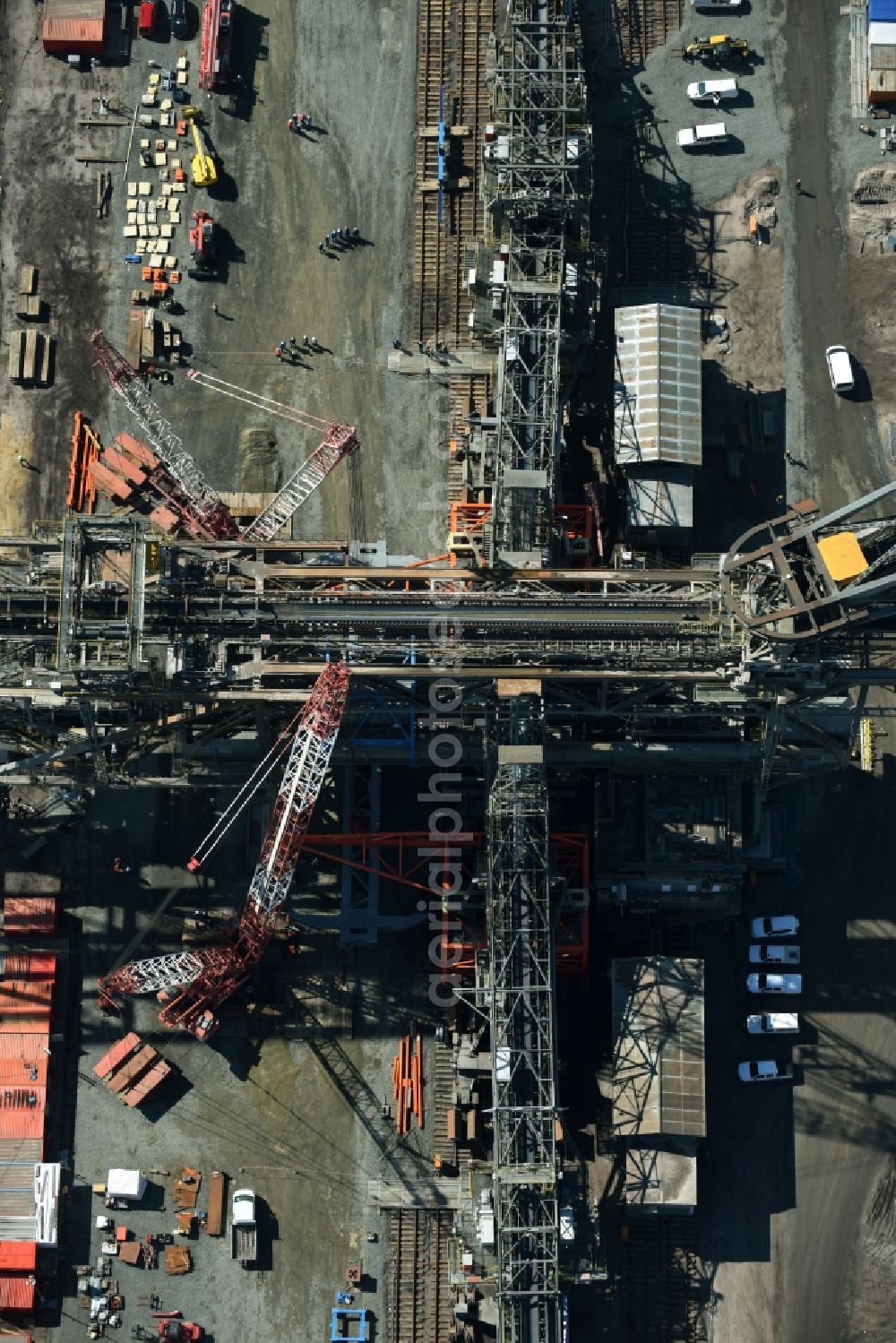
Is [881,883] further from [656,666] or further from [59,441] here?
[59,441]

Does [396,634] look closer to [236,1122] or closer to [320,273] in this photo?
[320,273]

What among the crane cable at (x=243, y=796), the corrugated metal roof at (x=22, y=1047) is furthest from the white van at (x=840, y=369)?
the corrugated metal roof at (x=22, y=1047)

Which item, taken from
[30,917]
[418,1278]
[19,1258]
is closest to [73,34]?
[30,917]

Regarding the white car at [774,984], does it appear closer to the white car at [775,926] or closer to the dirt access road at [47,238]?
the white car at [775,926]

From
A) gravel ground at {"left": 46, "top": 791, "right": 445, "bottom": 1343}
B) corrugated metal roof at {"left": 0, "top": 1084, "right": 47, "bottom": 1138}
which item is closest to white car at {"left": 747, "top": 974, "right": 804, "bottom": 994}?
→ gravel ground at {"left": 46, "top": 791, "right": 445, "bottom": 1343}

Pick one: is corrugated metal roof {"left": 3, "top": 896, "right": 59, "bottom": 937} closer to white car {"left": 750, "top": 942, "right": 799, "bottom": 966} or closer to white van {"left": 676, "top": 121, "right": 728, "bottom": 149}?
white car {"left": 750, "top": 942, "right": 799, "bottom": 966}

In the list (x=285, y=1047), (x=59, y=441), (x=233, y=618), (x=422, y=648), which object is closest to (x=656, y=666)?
(x=422, y=648)
